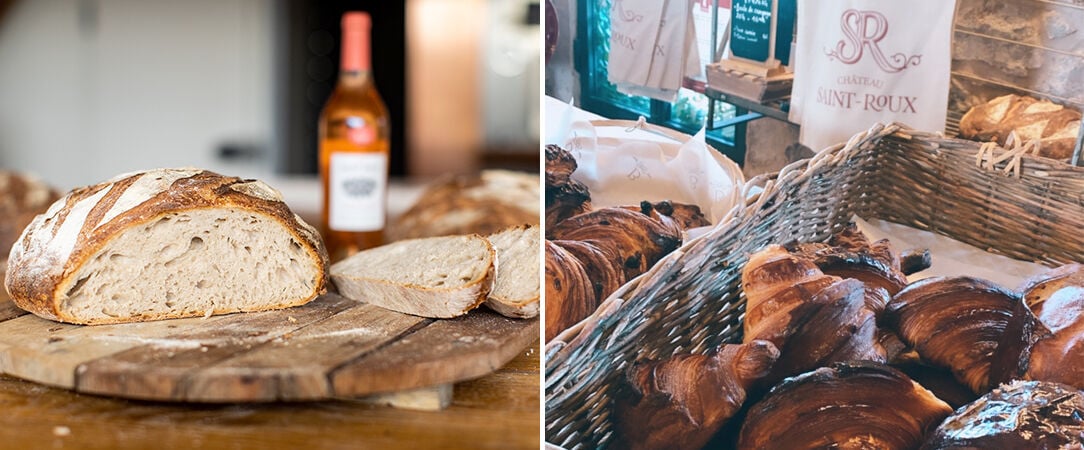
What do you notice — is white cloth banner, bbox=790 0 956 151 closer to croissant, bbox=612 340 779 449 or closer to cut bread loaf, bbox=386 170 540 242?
croissant, bbox=612 340 779 449

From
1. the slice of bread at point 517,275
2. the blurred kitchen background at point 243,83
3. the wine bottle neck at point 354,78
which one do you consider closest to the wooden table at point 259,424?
Answer: the slice of bread at point 517,275

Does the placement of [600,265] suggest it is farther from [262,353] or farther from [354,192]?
[354,192]

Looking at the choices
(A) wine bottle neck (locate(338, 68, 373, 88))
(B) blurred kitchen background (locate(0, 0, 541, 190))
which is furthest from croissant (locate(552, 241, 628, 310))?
(B) blurred kitchen background (locate(0, 0, 541, 190))

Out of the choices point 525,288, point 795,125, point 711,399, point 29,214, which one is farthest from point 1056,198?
point 29,214

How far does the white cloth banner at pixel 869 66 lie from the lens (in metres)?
0.73

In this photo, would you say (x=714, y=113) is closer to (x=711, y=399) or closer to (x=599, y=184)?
(x=599, y=184)

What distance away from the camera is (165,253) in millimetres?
1092

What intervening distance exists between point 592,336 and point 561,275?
0.06 m

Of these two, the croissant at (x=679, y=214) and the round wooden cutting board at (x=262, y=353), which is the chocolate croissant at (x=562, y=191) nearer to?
the croissant at (x=679, y=214)

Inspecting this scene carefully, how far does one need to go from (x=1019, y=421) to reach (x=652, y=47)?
0.47 metres

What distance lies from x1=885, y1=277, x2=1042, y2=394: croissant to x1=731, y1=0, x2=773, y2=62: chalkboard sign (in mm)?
253

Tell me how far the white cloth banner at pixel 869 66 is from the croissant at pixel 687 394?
21 cm

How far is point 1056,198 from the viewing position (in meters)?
0.74

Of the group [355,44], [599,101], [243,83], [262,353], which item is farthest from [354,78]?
[243,83]
